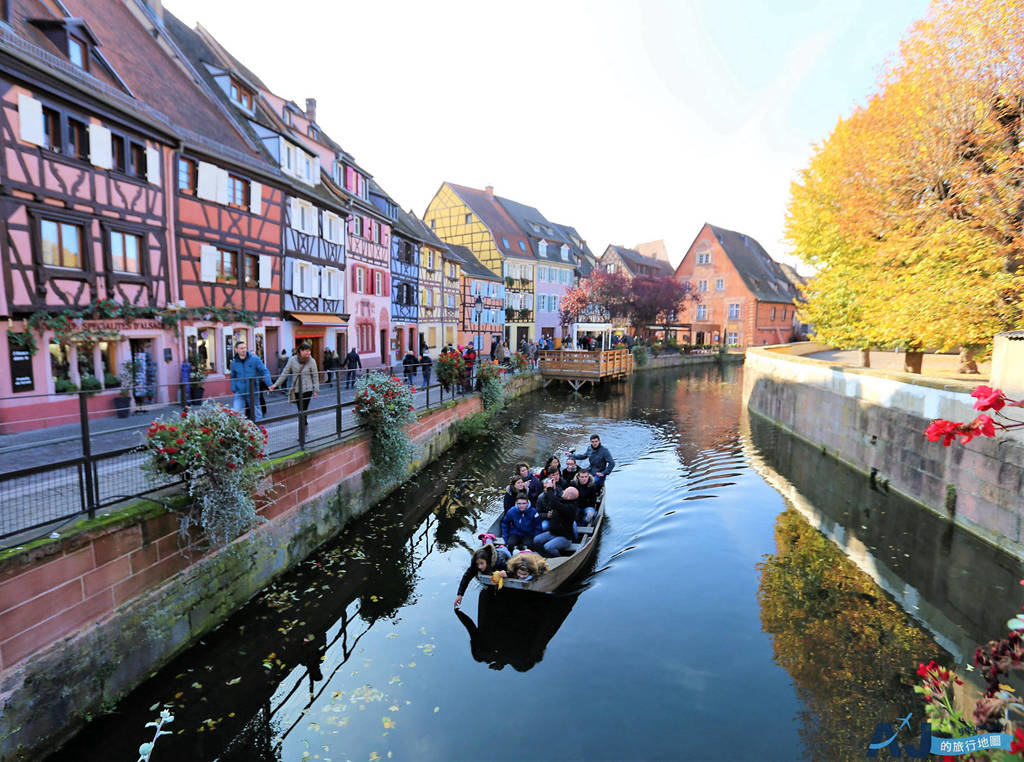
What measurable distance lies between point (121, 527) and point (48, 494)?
0.85 metres

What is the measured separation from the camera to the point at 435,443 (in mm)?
16328

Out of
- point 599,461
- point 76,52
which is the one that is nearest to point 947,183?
point 599,461

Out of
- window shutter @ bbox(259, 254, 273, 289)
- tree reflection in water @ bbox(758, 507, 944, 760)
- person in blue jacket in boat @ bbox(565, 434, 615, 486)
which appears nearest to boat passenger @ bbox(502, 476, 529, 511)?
person in blue jacket in boat @ bbox(565, 434, 615, 486)

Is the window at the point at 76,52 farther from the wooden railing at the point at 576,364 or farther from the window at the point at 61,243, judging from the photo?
the wooden railing at the point at 576,364

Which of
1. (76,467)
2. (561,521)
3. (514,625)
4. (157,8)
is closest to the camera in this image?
(76,467)

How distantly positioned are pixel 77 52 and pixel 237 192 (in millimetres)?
5507

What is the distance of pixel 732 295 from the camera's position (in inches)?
2387

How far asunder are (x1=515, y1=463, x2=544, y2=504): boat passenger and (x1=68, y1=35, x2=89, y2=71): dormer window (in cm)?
1430

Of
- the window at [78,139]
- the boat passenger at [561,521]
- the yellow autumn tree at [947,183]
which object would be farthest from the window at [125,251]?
the yellow autumn tree at [947,183]

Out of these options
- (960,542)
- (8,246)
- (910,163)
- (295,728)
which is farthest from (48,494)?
(910,163)

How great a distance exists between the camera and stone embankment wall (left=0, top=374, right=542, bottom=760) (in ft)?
15.9

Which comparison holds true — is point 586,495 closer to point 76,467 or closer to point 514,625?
point 514,625

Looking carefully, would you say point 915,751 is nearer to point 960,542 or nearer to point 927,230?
point 960,542

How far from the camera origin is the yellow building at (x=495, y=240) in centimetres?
4691
